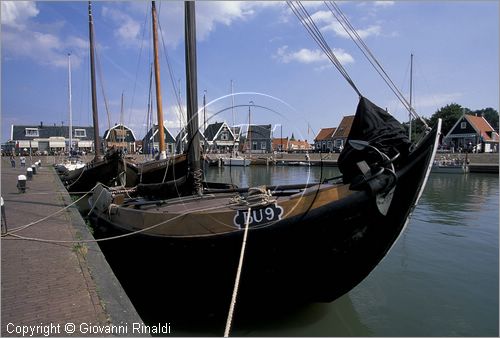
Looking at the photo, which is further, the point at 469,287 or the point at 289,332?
the point at 469,287

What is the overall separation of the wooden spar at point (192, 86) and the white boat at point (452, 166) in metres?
35.7

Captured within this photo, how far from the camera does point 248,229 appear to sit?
5.29m

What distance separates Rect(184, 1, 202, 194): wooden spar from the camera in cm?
767

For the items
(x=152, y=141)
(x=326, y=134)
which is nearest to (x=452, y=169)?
(x=152, y=141)

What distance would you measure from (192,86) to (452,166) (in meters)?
36.1

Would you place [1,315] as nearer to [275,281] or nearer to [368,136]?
[275,281]

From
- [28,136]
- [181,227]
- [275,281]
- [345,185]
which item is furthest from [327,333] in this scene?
[28,136]

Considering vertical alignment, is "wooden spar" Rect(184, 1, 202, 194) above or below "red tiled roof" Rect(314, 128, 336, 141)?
below

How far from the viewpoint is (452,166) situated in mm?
36969

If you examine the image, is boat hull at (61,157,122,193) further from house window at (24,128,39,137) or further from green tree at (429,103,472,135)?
house window at (24,128,39,137)

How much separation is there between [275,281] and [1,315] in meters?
3.36

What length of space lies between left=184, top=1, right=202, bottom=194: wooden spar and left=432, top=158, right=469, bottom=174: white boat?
35.7m

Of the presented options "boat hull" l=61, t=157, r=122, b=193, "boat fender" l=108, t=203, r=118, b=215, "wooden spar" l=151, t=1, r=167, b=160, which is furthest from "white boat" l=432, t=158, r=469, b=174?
"boat fender" l=108, t=203, r=118, b=215

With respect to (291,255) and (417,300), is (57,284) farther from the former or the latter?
(417,300)
